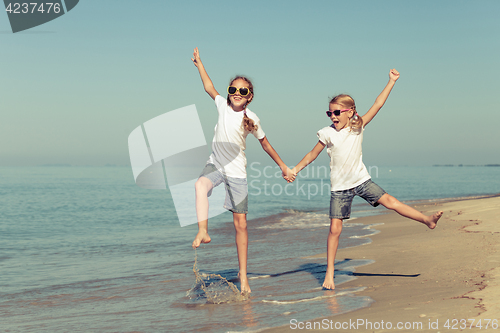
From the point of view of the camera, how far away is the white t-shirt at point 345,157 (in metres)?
4.32

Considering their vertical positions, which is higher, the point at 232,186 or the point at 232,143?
the point at 232,143

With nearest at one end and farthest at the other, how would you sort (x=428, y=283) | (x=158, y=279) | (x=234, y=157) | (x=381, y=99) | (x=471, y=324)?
(x=471, y=324)
(x=428, y=283)
(x=234, y=157)
(x=381, y=99)
(x=158, y=279)

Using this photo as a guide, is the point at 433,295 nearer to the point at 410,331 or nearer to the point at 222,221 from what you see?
the point at 410,331

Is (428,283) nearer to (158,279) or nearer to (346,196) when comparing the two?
(346,196)

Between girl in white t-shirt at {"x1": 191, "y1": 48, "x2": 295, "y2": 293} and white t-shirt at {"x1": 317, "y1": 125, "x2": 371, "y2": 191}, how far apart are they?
0.68m

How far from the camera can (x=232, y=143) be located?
4.18m

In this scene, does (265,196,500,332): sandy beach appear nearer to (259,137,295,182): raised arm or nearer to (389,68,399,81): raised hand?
(259,137,295,182): raised arm

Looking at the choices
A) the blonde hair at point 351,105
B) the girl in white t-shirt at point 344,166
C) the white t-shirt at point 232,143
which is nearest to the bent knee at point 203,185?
the white t-shirt at point 232,143

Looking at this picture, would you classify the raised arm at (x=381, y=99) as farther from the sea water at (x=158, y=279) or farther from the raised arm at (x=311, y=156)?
the sea water at (x=158, y=279)

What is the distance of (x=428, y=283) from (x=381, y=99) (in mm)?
1995

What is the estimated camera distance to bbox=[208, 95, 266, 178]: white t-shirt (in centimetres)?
419

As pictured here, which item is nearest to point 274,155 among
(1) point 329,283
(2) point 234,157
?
(2) point 234,157

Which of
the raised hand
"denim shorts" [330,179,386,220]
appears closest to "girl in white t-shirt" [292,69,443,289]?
"denim shorts" [330,179,386,220]

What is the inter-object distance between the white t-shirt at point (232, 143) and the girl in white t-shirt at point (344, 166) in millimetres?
698
